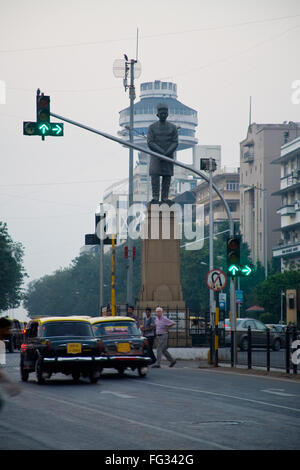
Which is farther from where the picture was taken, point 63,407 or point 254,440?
point 63,407

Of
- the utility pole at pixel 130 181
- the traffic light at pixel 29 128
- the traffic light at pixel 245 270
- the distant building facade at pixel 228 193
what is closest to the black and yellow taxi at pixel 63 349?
the traffic light at pixel 29 128

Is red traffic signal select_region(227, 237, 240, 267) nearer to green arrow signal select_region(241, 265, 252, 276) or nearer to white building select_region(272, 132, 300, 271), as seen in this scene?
green arrow signal select_region(241, 265, 252, 276)

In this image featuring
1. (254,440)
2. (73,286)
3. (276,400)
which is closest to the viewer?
(254,440)

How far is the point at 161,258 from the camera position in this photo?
40.2 m

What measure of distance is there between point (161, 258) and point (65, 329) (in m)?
16.9

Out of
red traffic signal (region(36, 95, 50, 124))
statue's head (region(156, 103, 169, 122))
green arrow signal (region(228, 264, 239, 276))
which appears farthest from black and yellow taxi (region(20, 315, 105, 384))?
statue's head (region(156, 103, 169, 122))

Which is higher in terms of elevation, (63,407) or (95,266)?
(95,266)

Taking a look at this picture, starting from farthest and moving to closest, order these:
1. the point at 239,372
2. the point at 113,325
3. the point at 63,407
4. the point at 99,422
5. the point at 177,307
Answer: the point at 177,307 < the point at 239,372 < the point at 113,325 < the point at 63,407 < the point at 99,422

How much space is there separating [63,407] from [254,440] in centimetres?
535

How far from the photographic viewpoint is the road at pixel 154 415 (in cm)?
1203

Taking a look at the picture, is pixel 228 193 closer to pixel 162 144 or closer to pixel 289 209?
pixel 289 209

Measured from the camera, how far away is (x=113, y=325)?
84.8ft

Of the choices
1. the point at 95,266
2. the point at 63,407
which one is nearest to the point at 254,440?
the point at 63,407
